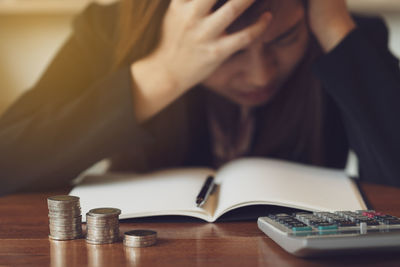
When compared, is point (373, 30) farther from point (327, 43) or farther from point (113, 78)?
point (113, 78)

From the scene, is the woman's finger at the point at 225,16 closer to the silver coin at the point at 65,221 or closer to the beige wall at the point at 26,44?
the silver coin at the point at 65,221

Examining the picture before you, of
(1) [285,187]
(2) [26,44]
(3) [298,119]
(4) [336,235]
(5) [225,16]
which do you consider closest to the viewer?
(4) [336,235]

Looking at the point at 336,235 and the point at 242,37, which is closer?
the point at 336,235

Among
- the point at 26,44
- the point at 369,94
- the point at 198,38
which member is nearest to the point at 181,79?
the point at 198,38

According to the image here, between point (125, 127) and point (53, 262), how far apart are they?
0.40 m

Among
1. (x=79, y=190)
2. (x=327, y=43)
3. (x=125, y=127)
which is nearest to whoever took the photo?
(x=79, y=190)

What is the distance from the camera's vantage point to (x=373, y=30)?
1.11 metres

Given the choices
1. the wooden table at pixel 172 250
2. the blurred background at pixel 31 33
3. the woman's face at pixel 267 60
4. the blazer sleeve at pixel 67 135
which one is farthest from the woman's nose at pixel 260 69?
the blurred background at pixel 31 33

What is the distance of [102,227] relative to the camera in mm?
445

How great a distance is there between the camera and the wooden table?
39 centimetres

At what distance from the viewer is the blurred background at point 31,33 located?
1.84 meters

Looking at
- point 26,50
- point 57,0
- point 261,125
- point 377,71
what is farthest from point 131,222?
point 26,50

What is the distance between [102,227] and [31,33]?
1.74 m

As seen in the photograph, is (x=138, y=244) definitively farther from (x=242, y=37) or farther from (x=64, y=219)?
(x=242, y=37)
